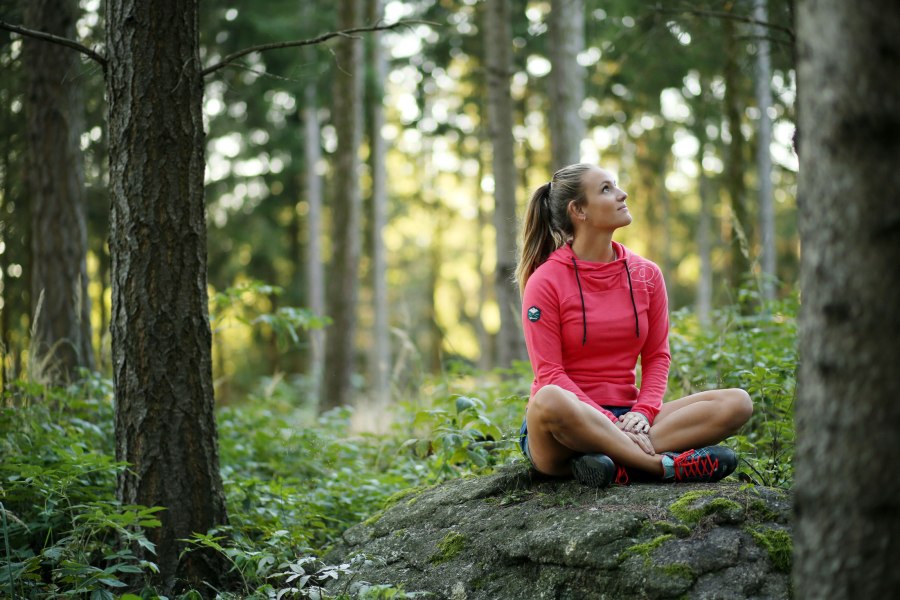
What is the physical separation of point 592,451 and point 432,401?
8.98 feet

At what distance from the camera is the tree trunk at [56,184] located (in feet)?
24.1

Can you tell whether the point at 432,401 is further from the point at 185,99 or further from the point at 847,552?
the point at 847,552

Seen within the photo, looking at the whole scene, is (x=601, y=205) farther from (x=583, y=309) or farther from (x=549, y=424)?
(x=549, y=424)

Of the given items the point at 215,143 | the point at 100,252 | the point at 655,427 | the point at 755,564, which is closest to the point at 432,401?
the point at 655,427

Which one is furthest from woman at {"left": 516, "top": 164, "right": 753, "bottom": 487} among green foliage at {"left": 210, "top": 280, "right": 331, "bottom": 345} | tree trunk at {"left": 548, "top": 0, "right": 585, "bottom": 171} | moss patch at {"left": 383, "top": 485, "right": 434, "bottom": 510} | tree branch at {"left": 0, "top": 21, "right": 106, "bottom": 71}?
tree trunk at {"left": 548, "top": 0, "right": 585, "bottom": 171}

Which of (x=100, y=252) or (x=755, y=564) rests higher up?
(x=100, y=252)

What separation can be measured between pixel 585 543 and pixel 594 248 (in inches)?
58.8

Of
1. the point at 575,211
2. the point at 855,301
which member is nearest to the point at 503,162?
the point at 575,211

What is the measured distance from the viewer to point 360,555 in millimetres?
3676

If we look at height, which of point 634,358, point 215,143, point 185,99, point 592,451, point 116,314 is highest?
point 215,143

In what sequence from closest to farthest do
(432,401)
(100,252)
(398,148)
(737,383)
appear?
(737,383)
(432,401)
(100,252)
(398,148)

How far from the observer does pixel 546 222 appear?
4246 mm

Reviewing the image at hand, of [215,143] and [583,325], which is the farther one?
[215,143]

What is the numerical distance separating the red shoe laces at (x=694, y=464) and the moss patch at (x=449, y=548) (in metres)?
1.00
